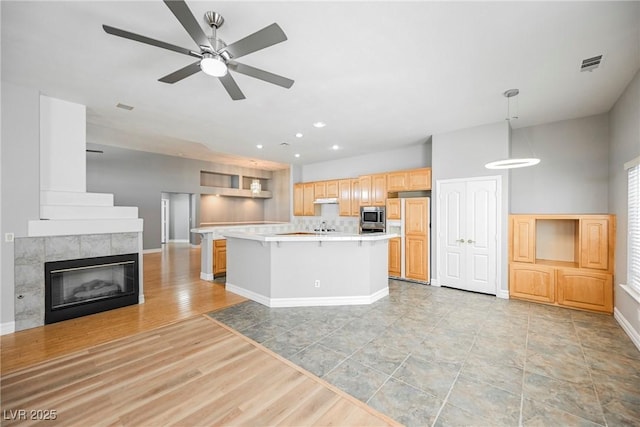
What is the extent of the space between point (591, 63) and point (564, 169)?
7.40ft

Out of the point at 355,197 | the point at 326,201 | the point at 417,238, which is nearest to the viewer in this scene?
the point at 417,238

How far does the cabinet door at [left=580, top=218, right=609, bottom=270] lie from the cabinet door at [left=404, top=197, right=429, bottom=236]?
7.34 ft

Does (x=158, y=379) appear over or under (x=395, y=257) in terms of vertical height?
under

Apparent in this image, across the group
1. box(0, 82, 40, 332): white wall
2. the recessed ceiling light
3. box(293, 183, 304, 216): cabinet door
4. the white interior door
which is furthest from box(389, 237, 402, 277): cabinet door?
box(0, 82, 40, 332): white wall

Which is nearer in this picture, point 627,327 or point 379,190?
point 627,327

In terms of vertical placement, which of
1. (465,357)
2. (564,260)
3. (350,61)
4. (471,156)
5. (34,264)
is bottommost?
(465,357)

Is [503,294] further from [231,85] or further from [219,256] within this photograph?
[219,256]

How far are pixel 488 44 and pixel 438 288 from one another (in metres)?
4.00

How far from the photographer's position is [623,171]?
336cm

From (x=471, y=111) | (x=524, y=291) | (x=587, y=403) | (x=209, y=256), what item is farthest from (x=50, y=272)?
(x=524, y=291)

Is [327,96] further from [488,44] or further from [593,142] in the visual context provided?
[593,142]

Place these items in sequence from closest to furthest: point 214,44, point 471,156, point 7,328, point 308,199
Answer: point 214,44
point 7,328
point 471,156
point 308,199

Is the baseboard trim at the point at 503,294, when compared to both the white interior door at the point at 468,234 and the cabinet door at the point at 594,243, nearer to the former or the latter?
the white interior door at the point at 468,234

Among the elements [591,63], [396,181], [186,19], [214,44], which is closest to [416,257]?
[396,181]
